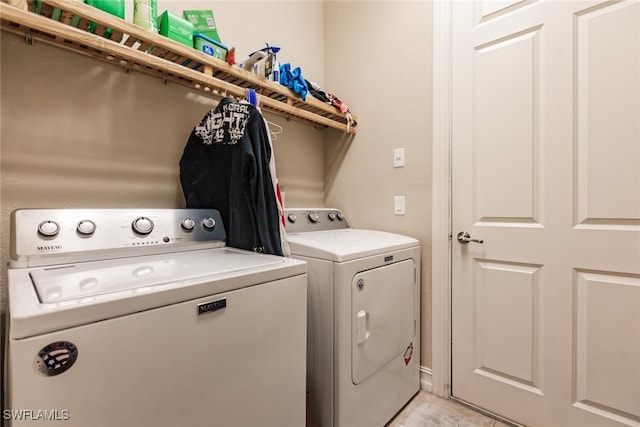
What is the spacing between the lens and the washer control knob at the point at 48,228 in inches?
39.3

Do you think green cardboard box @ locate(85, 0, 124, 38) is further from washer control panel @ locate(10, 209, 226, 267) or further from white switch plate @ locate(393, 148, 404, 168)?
white switch plate @ locate(393, 148, 404, 168)

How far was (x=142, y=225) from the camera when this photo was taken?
120cm

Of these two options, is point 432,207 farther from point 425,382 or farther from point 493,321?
point 425,382

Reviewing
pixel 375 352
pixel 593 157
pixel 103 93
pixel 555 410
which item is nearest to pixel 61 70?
pixel 103 93

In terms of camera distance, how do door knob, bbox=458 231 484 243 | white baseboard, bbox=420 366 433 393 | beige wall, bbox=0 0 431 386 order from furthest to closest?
white baseboard, bbox=420 366 433 393 < door knob, bbox=458 231 484 243 < beige wall, bbox=0 0 431 386

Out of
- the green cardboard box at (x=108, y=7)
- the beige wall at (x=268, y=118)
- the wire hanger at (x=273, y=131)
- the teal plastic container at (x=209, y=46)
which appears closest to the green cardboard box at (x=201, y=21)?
the teal plastic container at (x=209, y=46)

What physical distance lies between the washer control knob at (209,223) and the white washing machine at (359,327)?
1.26ft

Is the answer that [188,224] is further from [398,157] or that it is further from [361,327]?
[398,157]

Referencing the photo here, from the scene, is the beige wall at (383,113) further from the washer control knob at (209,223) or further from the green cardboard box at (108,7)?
the green cardboard box at (108,7)

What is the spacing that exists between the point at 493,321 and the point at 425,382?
0.58 metres

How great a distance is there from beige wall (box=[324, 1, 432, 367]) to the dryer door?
0.80 ft

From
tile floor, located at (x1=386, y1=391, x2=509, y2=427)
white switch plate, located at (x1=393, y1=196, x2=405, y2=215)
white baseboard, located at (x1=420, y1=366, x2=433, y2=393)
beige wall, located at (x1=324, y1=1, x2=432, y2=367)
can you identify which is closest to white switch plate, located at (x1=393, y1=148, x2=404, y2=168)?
beige wall, located at (x1=324, y1=1, x2=432, y2=367)

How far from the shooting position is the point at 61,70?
4.01 ft

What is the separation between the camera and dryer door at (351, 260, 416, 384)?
1.34 m
